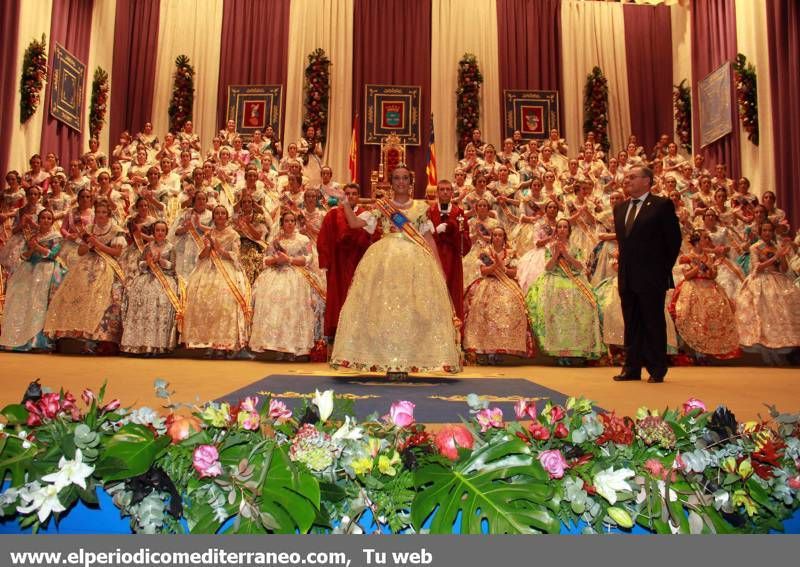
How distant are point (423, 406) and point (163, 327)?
421cm

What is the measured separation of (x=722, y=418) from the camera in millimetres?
1881

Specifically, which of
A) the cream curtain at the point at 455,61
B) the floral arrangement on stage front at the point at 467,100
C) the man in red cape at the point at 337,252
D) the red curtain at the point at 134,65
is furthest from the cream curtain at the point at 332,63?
the man in red cape at the point at 337,252

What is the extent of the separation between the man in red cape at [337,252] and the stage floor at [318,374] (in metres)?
0.57

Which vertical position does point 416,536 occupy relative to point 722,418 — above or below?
below

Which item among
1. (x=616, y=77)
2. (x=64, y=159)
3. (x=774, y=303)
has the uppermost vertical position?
(x=616, y=77)

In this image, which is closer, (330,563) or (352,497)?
(330,563)

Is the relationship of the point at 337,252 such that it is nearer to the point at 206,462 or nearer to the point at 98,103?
the point at 206,462

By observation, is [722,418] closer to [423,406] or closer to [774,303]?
[423,406]

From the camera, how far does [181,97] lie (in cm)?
1566

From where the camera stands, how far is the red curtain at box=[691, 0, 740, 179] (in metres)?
13.5

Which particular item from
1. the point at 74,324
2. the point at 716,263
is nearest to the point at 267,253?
the point at 74,324

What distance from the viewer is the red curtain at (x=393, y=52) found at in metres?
16.0

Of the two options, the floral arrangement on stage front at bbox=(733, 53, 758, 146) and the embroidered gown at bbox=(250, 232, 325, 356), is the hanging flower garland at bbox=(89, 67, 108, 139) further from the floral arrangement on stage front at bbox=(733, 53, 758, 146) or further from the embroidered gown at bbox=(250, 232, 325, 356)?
the floral arrangement on stage front at bbox=(733, 53, 758, 146)

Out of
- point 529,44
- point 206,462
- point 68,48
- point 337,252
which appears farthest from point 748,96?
point 206,462
